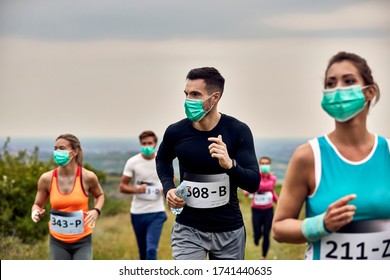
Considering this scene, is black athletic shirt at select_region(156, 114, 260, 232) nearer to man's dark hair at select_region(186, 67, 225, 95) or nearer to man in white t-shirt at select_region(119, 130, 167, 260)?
man's dark hair at select_region(186, 67, 225, 95)

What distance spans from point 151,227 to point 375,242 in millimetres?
4796

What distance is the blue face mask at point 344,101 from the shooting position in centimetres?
412

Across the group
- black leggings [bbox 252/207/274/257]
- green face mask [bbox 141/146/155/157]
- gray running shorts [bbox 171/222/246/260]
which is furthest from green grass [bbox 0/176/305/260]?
gray running shorts [bbox 171/222/246/260]

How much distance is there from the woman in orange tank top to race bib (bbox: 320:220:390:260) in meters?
3.24

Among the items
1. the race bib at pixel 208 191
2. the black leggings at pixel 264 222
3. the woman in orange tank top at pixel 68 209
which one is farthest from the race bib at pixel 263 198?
the race bib at pixel 208 191

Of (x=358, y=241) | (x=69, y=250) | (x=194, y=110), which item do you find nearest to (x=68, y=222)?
(x=69, y=250)

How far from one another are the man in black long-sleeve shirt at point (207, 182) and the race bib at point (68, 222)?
135cm

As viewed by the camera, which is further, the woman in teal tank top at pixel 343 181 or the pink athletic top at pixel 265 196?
the pink athletic top at pixel 265 196

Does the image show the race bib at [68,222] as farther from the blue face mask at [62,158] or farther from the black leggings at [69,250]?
the blue face mask at [62,158]

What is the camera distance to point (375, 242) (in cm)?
413

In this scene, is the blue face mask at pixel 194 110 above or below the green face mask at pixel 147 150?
below

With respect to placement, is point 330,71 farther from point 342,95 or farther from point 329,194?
point 329,194

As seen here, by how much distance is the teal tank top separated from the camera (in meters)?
3.96

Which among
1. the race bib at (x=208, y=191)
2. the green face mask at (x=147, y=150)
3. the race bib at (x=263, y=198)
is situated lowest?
the race bib at (x=208, y=191)
